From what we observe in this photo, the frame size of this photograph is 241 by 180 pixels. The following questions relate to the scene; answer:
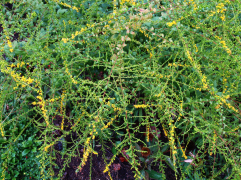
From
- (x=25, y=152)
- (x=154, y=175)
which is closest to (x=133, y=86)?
(x=154, y=175)

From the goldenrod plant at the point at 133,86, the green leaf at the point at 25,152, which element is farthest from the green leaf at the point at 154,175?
the green leaf at the point at 25,152

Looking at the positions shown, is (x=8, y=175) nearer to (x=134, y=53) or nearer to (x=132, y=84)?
(x=132, y=84)

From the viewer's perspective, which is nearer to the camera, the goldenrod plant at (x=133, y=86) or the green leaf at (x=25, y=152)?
the goldenrod plant at (x=133, y=86)

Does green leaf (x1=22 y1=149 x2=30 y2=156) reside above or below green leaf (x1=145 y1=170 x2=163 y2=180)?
above

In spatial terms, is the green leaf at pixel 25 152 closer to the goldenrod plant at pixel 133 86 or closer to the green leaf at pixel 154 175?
the goldenrod plant at pixel 133 86

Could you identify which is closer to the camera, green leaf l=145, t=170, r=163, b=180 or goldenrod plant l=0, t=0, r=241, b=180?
goldenrod plant l=0, t=0, r=241, b=180

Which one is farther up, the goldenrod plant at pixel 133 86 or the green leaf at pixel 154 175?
the goldenrod plant at pixel 133 86

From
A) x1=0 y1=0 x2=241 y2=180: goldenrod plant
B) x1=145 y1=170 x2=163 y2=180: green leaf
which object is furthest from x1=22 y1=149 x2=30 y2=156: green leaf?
x1=145 y1=170 x2=163 y2=180: green leaf

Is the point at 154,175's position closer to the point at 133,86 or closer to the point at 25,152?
the point at 133,86

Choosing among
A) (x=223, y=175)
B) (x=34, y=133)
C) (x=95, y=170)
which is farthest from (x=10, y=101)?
(x=223, y=175)

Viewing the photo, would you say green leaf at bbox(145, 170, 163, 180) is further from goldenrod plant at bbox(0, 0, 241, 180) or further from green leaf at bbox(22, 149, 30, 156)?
green leaf at bbox(22, 149, 30, 156)

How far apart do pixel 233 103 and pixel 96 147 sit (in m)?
1.69

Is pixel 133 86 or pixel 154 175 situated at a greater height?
pixel 133 86

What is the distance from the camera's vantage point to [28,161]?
7.12 feet
